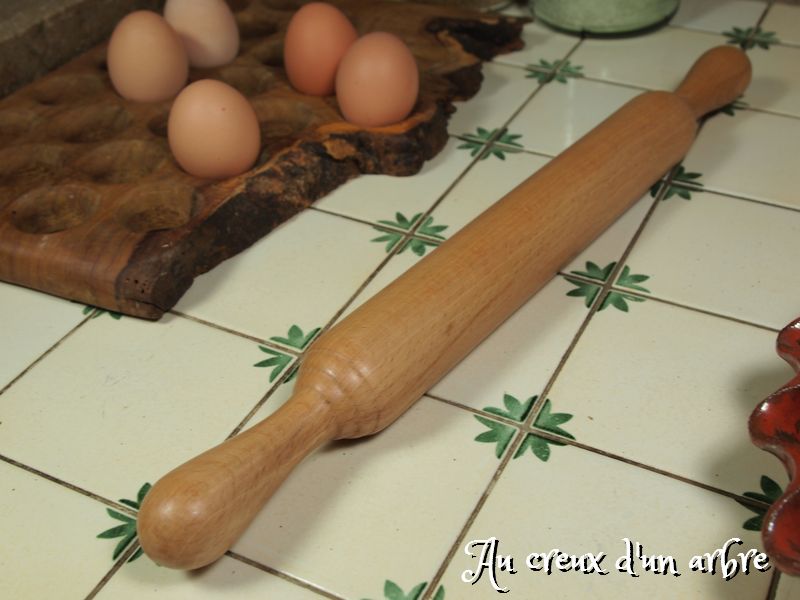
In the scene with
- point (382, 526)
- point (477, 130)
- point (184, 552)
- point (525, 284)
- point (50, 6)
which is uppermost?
point (477, 130)

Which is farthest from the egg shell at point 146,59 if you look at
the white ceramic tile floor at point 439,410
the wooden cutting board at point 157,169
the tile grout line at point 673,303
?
the tile grout line at point 673,303

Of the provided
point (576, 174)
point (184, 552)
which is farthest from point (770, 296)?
point (184, 552)

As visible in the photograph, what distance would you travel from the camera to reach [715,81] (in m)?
1.02

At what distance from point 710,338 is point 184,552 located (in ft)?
1.52

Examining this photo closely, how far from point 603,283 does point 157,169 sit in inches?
18.2

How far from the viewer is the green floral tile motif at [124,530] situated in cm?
63

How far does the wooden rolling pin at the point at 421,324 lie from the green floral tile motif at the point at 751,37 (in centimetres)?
34

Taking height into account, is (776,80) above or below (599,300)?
above

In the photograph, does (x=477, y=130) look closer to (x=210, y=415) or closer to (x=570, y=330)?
(x=570, y=330)

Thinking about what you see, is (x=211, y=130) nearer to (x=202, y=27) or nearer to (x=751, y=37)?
(x=202, y=27)

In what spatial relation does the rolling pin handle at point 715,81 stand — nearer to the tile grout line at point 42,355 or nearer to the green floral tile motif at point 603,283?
the green floral tile motif at point 603,283

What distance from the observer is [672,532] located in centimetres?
62

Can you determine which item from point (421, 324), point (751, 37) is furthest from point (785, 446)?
point (751, 37)

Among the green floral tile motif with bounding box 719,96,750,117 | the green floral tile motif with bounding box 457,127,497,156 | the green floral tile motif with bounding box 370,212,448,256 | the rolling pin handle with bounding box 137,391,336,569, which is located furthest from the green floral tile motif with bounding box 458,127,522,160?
the rolling pin handle with bounding box 137,391,336,569
